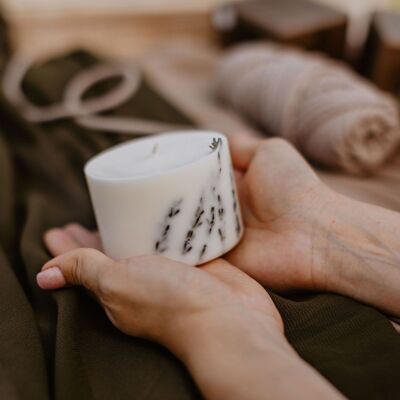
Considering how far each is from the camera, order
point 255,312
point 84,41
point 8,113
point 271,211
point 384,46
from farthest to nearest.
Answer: point 84,41
point 384,46
point 8,113
point 271,211
point 255,312

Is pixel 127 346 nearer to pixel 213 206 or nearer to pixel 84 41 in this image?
pixel 213 206

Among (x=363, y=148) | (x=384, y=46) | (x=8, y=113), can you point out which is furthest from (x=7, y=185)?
(x=384, y=46)

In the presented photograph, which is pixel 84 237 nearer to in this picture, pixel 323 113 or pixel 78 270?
pixel 78 270

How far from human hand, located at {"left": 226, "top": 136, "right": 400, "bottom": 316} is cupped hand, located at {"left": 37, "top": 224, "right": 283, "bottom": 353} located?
0.21 feet

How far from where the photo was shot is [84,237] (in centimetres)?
62

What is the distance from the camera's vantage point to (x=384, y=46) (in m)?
1.00

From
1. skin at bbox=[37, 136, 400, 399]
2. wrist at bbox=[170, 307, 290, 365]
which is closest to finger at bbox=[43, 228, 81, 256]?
skin at bbox=[37, 136, 400, 399]

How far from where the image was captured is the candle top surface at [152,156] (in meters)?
0.48

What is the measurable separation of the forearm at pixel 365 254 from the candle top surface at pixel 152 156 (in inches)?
6.6

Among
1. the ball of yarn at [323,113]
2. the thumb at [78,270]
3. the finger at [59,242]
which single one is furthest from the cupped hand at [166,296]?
the ball of yarn at [323,113]

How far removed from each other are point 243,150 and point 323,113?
20cm

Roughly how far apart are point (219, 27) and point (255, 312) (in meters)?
1.21

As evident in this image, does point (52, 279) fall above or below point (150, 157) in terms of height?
below

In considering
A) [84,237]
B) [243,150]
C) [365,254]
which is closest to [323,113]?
[243,150]
